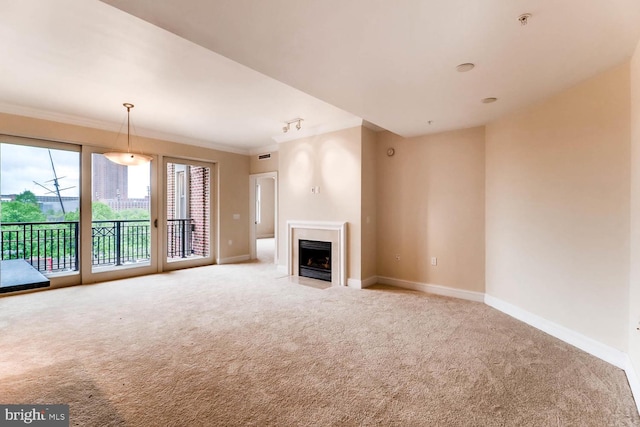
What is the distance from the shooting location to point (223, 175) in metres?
6.73

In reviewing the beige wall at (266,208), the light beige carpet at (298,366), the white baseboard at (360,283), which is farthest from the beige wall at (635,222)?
the beige wall at (266,208)

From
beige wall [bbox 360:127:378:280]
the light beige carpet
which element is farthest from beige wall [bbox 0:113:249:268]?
beige wall [bbox 360:127:378:280]

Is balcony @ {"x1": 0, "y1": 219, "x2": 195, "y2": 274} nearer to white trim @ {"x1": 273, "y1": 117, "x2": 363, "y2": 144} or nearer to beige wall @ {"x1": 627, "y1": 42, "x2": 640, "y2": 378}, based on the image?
white trim @ {"x1": 273, "y1": 117, "x2": 363, "y2": 144}

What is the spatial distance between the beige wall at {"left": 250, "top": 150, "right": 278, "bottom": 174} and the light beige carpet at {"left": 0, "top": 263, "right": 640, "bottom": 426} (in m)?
3.69

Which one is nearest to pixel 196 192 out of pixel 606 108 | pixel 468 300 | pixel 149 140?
pixel 149 140

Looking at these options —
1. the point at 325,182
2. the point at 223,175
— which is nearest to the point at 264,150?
the point at 223,175

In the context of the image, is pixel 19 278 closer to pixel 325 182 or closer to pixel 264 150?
pixel 325 182

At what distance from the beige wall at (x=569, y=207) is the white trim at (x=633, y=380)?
7.3 inches

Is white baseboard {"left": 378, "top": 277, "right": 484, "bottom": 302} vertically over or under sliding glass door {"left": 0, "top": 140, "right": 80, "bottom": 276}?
under

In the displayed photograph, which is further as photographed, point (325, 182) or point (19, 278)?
point (325, 182)

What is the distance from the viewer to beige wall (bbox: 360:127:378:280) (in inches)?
186

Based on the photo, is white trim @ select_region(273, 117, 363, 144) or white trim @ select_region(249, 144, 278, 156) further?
white trim @ select_region(249, 144, 278, 156)

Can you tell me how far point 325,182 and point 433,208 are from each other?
71.8 inches

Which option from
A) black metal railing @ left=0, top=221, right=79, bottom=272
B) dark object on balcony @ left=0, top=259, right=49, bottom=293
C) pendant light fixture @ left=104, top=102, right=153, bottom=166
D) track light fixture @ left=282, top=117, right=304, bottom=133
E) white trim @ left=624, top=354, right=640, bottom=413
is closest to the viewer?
dark object on balcony @ left=0, top=259, right=49, bottom=293
